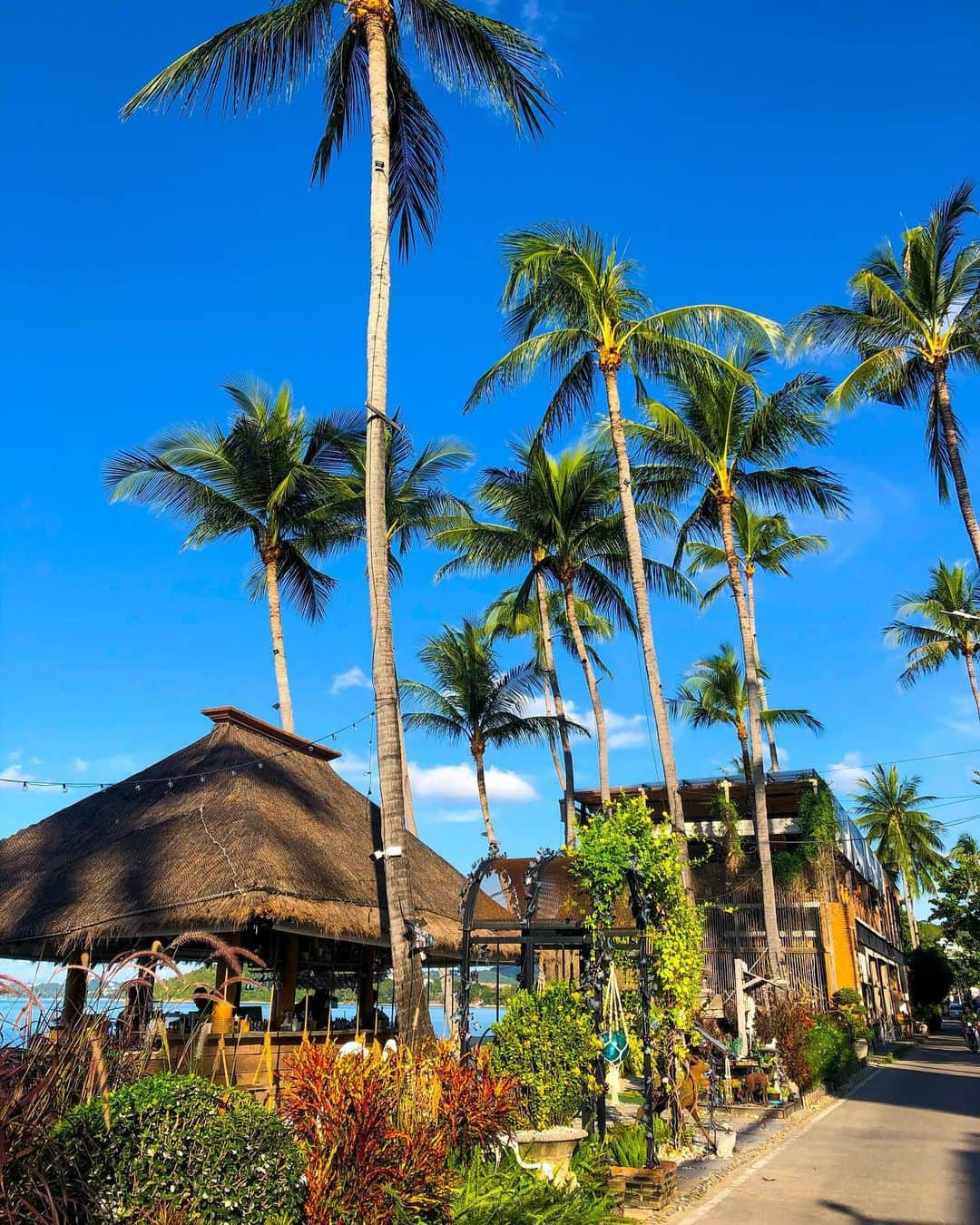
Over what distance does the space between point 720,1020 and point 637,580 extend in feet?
40.9

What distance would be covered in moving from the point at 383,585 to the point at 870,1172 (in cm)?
875

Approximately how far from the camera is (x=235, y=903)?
38.2 feet

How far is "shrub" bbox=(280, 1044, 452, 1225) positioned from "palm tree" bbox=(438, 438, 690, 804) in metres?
19.4

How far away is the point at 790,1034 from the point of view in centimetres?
1623

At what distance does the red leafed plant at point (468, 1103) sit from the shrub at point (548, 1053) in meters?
1.35

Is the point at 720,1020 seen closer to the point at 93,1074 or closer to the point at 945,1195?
the point at 945,1195

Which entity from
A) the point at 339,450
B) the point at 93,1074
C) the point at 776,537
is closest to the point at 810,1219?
the point at 93,1074

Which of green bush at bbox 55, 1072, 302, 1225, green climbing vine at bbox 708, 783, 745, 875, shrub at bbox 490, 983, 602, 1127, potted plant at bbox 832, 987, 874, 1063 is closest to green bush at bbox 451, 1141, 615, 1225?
shrub at bbox 490, 983, 602, 1127

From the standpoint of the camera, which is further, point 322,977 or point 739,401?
point 739,401

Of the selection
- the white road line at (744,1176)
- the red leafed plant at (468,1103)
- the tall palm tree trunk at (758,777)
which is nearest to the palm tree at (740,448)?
the tall palm tree trunk at (758,777)

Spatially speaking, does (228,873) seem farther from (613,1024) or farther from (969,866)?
(969,866)

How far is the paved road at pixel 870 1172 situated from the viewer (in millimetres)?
7980

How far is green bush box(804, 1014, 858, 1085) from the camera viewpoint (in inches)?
647

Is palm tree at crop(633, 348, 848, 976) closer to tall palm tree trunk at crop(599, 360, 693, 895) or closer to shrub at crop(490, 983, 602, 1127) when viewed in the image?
tall palm tree trunk at crop(599, 360, 693, 895)
